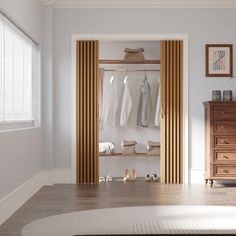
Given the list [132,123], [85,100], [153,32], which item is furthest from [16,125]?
[132,123]

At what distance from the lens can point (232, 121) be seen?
261 inches

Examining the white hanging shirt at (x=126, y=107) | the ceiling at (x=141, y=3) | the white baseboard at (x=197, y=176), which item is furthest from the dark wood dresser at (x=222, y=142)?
the white hanging shirt at (x=126, y=107)

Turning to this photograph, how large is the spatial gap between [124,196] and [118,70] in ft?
9.82

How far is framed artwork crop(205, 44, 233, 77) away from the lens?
7.02m

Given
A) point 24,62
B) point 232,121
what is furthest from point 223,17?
point 24,62

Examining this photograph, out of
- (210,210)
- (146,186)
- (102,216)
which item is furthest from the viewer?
(146,186)

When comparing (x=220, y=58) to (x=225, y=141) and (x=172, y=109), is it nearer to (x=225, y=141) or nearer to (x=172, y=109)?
(x=172, y=109)

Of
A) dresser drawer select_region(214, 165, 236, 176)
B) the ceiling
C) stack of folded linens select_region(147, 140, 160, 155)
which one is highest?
the ceiling

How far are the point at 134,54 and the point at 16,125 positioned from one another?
10.4 feet

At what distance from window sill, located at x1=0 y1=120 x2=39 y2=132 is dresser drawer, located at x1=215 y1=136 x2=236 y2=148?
7.43 feet

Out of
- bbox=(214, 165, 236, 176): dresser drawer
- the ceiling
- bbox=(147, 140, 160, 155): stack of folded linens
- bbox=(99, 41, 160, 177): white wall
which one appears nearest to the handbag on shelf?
bbox=(99, 41, 160, 177): white wall

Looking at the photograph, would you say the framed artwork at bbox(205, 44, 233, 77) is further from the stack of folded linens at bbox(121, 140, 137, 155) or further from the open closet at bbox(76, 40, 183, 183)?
the stack of folded linens at bbox(121, 140, 137, 155)

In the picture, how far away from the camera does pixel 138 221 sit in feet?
13.4

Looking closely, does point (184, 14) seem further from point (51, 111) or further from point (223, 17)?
point (51, 111)
